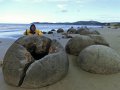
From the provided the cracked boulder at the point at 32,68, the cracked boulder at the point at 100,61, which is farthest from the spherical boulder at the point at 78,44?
the cracked boulder at the point at 32,68

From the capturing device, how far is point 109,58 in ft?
21.0

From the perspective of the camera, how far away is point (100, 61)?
6.35 m

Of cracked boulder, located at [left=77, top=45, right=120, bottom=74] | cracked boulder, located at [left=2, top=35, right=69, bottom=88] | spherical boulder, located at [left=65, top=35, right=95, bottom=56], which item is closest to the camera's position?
cracked boulder, located at [left=2, top=35, right=69, bottom=88]

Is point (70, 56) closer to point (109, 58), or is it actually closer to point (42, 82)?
point (109, 58)

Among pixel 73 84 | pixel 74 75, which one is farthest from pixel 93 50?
pixel 73 84

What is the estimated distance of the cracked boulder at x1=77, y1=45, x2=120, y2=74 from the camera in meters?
6.29

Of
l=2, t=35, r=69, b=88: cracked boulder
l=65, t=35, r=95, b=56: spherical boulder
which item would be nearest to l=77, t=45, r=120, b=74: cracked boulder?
l=2, t=35, r=69, b=88: cracked boulder

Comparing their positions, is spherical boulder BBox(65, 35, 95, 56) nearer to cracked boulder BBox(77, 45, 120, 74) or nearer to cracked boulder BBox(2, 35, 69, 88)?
cracked boulder BBox(77, 45, 120, 74)

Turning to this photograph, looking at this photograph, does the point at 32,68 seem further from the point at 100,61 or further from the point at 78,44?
the point at 78,44

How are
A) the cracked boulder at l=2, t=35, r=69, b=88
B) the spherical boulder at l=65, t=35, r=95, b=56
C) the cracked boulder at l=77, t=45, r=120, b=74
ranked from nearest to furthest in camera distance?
the cracked boulder at l=2, t=35, r=69, b=88, the cracked boulder at l=77, t=45, r=120, b=74, the spherical boulder at l=65, t=35, r=95, b=56

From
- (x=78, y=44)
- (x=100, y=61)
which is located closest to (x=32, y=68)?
(x=100, y=61)

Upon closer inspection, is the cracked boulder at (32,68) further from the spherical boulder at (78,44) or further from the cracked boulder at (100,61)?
the spherical boulder at (78,44)

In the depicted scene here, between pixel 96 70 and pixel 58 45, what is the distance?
4.12ft

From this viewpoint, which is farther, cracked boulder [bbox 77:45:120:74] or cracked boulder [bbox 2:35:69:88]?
cracked boulder [bbox 77:45:120:74]
